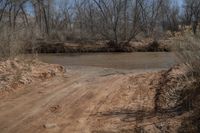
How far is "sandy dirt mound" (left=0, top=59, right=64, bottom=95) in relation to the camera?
1146 centimetres

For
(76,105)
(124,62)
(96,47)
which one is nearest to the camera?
(76,105)

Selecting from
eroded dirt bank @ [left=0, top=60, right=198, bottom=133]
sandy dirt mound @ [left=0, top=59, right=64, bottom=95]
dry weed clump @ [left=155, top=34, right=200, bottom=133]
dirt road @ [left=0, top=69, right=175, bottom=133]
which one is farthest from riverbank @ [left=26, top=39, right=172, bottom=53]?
dry weed clump @ [left=155, top=34, right=200, bottom=133]

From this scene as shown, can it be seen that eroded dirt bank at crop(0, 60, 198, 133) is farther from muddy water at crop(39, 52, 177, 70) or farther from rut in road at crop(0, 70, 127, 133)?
muddy water at crop(39, 52, 177, 70)

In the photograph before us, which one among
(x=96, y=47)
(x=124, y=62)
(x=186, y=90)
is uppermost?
(x=186, y=90)

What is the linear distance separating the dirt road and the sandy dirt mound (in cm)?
40

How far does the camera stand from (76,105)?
9.12 m

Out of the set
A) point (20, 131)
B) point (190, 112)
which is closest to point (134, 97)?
point (190, 112)

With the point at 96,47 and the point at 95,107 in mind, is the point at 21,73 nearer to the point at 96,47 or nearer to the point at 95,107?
the point at 95,107

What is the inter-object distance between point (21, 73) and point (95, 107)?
14.3 feet

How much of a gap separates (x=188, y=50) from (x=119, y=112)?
79.1 inches

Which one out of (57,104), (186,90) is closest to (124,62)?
(57,104)

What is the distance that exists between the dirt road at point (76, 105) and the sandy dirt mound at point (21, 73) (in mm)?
404

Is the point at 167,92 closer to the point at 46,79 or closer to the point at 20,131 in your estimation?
the point at 20,131

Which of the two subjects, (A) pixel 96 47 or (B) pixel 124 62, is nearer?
(B) pixel 124 62
